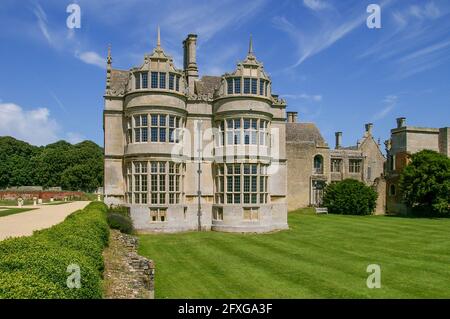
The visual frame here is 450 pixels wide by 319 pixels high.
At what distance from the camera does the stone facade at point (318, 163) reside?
55.3 m

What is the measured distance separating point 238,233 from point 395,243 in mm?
11483

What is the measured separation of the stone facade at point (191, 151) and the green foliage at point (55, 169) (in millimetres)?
64155

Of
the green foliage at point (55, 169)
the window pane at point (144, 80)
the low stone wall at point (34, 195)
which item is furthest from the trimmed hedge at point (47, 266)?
the green foliage at point (55, 169)

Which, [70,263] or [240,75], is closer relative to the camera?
[70,263]

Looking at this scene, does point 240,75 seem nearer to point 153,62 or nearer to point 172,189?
point 153,62

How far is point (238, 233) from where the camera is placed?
103 ft

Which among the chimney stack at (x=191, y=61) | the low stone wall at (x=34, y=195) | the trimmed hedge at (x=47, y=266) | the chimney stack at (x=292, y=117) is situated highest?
the chimney stack at (x=191, y=61)

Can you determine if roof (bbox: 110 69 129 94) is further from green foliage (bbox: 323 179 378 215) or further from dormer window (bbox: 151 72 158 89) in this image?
green foliage (bbox: 323 179 378 215)

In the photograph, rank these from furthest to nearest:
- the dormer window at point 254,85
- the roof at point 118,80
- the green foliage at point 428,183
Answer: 1. the green foliage at point 428,183
2. the roof at point 118,80
3. the dormer window at point 254,85

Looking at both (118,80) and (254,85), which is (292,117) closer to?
(254,85)

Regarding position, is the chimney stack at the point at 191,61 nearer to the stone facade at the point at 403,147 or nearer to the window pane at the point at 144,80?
the window pane at the point at 144,80

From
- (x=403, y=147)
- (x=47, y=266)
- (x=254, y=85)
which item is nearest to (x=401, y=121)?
(x=403, y=147)

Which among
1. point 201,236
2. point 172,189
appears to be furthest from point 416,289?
point 172,189

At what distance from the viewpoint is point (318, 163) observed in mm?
57844
